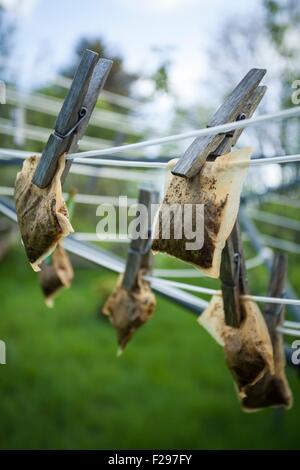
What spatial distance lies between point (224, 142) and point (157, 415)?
2859mm

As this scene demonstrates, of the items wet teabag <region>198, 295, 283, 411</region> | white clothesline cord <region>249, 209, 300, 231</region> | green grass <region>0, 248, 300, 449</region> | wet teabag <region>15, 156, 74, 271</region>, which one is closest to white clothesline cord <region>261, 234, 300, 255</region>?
white clothesline cord <region>249, 209, 300, 231</region>

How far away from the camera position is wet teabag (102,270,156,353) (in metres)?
1.40

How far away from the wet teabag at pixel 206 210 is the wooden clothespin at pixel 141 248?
0.43m

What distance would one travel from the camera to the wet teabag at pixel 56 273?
1535mm

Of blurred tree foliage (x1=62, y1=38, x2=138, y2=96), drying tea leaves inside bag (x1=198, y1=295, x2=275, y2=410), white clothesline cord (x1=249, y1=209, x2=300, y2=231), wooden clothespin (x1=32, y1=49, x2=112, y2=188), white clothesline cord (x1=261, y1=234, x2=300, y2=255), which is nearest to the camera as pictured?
wooden clothespin (x1=32, y1=49, x2=112, y2=188)

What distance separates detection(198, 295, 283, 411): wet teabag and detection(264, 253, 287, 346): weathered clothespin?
13 centimetres

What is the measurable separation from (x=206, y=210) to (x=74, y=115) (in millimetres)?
295

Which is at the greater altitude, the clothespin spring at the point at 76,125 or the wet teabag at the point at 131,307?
the clothespin spring at the point at 76,125

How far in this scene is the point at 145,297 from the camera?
4.62 ft

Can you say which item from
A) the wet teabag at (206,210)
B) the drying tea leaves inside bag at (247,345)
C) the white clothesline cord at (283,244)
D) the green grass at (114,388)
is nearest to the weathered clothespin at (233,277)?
the drying tea leaves inside bag at (247,345)

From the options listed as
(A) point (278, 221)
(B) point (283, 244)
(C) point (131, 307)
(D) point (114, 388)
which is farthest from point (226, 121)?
(D) point (114, 388)

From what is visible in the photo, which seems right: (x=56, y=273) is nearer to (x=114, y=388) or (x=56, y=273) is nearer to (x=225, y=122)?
(x=225, y=122)

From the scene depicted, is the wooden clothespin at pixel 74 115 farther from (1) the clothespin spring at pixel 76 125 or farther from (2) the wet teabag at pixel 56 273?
(2) the wet teabag at pixel 56 273

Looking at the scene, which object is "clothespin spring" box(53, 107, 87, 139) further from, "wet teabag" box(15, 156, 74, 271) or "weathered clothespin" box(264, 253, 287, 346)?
"weathered clothespin" box(264, 253, 287, 346)
